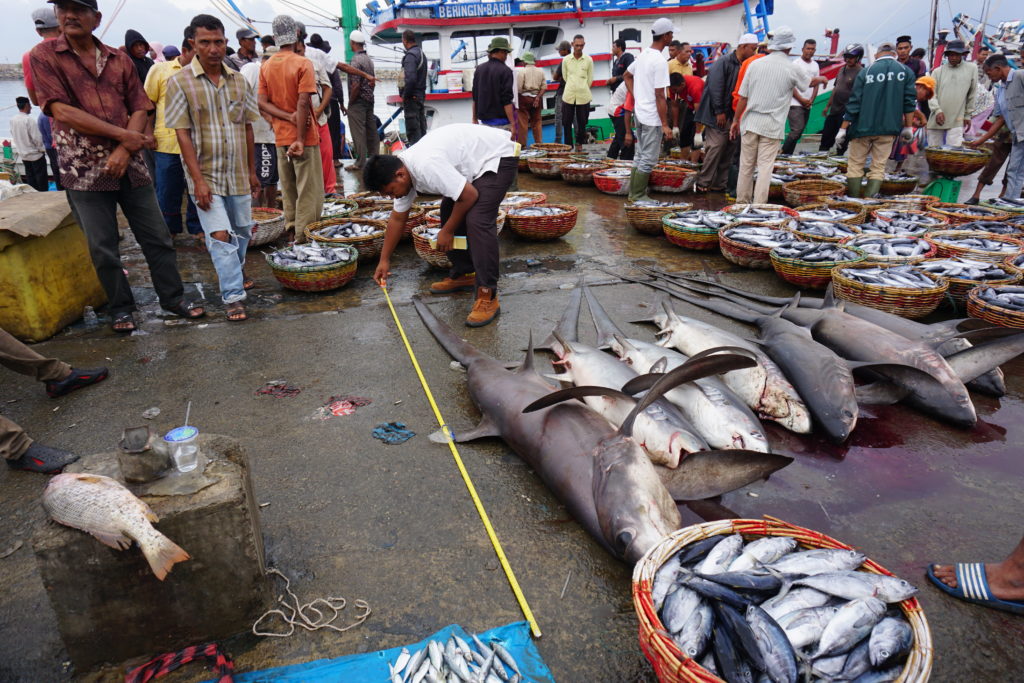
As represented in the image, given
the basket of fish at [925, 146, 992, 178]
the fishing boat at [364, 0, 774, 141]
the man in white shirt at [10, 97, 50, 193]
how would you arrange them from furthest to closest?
1. the fishing boat at [364, 0, 774, 141]
2. the man in white shirt at [10, 97, 50, 193]
3. the basket of fish at [925, 146, 992, 178]

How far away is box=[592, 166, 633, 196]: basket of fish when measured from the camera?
9.70 m

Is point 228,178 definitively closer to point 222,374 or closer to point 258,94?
point 222,374

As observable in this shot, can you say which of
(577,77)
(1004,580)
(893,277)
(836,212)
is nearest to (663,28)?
(836,212)

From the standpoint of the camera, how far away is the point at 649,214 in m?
7.42

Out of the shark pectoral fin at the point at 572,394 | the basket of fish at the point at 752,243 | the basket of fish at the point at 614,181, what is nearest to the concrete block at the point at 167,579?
the shark pectoral fin at the point at 572,394

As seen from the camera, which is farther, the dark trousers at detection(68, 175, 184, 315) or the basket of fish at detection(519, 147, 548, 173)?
the basket of fish at detection(519, 147, 548, 173)

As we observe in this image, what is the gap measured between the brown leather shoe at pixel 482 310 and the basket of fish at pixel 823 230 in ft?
11.4

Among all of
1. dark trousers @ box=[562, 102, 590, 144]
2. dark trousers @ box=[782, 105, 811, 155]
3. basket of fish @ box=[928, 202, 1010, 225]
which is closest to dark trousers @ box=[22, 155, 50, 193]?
dark trousers @ box=[562, 102, 590, 144]

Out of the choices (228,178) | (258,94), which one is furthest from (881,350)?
(258,94)

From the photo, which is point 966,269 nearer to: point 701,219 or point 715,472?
point 701,219

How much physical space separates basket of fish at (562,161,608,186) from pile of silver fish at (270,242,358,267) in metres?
5.70

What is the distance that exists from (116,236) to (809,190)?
8618 mm

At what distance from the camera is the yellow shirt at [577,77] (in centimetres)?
1273

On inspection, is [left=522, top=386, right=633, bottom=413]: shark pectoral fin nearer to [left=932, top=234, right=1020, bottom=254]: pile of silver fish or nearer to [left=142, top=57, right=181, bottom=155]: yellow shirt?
[left=932, top=234, right=1020, bottom=254]: pile of silver fish
